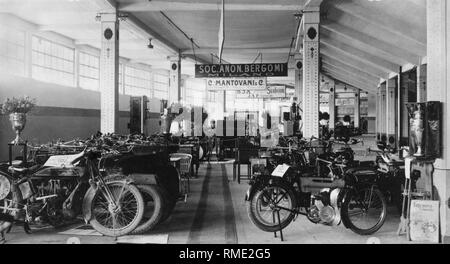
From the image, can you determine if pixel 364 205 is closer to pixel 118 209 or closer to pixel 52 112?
pixel 118 209

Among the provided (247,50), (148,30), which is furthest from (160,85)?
(148,30)

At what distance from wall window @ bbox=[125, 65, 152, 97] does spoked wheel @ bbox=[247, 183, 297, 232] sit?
52.0 feet

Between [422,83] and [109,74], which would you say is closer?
[109,74]

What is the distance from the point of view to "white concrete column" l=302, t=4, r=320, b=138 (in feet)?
30.7

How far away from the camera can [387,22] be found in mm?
10805

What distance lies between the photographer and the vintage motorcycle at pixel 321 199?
481 cm

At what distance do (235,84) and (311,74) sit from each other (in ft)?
8.61

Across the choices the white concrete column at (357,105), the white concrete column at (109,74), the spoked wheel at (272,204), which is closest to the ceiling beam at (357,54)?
the white concrete column at (109,74)

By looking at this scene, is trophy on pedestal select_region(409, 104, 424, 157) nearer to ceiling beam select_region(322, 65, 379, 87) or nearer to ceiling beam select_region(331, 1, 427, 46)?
ceiling beam select_region(331, 1, 427, 46)

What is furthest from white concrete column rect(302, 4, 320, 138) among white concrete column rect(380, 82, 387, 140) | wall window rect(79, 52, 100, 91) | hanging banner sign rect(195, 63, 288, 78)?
white concrete column rect(380, 82, 387, 140)

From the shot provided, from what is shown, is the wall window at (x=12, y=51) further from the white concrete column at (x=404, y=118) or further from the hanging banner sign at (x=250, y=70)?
the white concrete column at (x=404, y=118)

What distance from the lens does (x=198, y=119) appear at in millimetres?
14969
